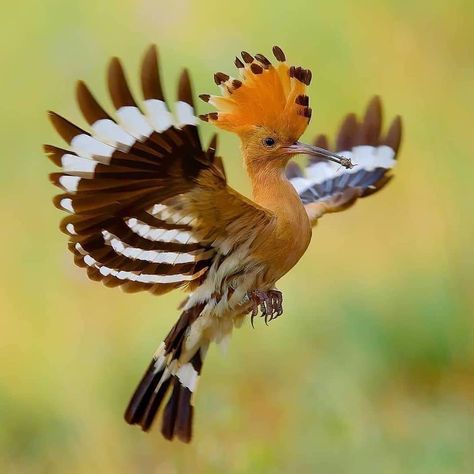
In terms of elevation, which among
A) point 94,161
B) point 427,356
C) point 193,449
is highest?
point 94,161

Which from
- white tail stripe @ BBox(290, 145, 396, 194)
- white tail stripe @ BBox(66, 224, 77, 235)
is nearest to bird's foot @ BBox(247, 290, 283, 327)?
white tail stripe @ BBox(66, 224, 77, 235)

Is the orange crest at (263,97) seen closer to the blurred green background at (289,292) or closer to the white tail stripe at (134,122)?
the white tail stripe at (134,122)

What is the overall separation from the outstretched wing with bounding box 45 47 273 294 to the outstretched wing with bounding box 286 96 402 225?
349mm

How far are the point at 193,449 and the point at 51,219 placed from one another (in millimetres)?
624

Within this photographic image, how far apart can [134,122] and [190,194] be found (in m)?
0.10

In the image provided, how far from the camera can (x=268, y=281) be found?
1.04m

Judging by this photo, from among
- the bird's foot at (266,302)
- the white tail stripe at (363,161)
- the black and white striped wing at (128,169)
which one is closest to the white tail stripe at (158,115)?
the black and white striped wing at (128,169)

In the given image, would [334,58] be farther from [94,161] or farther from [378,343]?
[94,161]

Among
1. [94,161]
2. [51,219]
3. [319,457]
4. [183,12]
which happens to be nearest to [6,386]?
[51,219]

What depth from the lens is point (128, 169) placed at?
92 centimetres

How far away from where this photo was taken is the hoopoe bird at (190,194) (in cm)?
90

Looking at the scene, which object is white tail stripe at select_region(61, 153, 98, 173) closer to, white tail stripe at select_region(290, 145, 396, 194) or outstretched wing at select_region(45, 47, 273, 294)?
outstretched wing at select_region(45, 47, 273, 294)

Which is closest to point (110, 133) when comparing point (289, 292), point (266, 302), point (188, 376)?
point (266, 302)

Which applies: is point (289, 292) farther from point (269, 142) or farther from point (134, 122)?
point (134, 122)
